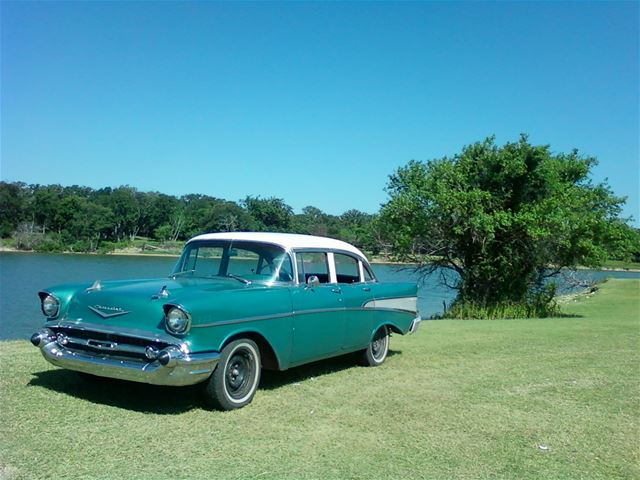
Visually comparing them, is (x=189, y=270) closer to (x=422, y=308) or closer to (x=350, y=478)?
(x=350, y=478)

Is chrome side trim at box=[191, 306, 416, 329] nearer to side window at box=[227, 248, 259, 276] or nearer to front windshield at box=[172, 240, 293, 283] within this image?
front windshield at box=[172, 240, 293, 283]

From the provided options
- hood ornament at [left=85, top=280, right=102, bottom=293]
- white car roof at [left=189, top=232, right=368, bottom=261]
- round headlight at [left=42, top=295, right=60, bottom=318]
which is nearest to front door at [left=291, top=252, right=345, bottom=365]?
white car roof at [left=189, top=232, right=368, bottom=261]

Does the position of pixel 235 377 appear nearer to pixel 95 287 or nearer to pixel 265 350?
pixel 265 350

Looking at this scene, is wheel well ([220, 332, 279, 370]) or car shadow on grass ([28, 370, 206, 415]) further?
wheel well ([220, 332, 279, 370])

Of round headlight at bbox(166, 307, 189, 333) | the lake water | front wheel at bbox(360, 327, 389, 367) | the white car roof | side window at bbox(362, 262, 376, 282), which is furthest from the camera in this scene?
the lake water

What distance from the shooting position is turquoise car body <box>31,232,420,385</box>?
5.59 meters

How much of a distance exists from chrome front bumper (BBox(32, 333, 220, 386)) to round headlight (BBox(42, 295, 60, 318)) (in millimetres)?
614

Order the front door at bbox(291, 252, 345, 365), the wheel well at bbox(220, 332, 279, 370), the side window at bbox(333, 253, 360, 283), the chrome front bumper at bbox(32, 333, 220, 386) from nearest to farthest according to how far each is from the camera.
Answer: the chrome front bumper at bbox(32, 333, 220, 386)
the wheel well at bbox(220, 332, 279, 370)
the front door at bbox(291, 252, 345, 365)
the side window at bbox(333, 253, 360, 283)

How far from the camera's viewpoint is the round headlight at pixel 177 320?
5551mm

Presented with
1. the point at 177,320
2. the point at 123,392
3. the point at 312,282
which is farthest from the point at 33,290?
the point at 177,320

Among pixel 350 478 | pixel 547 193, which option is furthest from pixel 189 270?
pixel 547 193

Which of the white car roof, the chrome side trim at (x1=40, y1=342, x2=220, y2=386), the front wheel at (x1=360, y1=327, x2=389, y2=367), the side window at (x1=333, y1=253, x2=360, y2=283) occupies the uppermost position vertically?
the white car roof

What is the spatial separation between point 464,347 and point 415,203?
Answer: 44.3 ft

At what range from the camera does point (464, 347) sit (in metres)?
11.0
